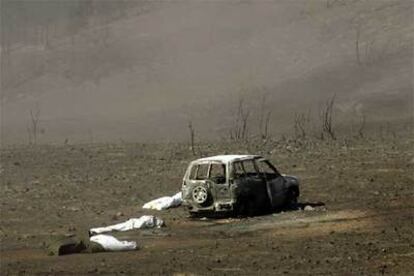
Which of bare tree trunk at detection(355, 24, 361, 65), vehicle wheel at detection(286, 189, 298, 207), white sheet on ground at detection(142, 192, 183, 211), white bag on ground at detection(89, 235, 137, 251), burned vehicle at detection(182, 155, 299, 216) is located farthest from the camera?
bare tree trunk at detection(355, 24, 361, 65)

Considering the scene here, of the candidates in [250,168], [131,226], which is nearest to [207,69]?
[250,168]

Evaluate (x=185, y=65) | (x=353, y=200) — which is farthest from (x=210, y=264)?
(x=185, y=65)

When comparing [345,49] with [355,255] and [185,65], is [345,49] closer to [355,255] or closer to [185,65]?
[185,65]

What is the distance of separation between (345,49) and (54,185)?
41600 millimetres

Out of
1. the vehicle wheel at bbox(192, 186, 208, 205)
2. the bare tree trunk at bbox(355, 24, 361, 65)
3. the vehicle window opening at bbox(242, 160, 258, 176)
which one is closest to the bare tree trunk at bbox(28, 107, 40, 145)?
the bare tree trunk at bbox(355, 24, 361, 65)

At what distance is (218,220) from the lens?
19.3 m

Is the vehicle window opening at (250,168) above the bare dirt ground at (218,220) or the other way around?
above

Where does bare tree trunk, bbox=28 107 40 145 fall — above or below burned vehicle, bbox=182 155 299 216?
above

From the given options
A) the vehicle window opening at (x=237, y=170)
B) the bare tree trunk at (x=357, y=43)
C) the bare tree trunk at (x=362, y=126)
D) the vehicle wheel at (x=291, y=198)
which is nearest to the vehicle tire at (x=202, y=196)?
the vehicle window opening at (x=237, y=170)

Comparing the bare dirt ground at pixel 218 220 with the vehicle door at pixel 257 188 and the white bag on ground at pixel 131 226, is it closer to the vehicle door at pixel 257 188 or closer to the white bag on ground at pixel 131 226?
the white bag on ground at pixel 131 226

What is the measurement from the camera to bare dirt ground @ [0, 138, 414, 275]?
13672 millimetres

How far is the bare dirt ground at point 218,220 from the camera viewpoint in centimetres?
1367

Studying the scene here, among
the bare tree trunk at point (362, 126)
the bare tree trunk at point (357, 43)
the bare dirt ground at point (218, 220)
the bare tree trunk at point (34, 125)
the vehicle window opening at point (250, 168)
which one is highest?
the bare tree trunk at point (357, 43)

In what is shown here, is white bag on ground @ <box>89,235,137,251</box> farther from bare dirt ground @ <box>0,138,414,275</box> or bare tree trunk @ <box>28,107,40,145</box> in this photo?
bare tree trunk @ <box>28,107,40,145</box>
